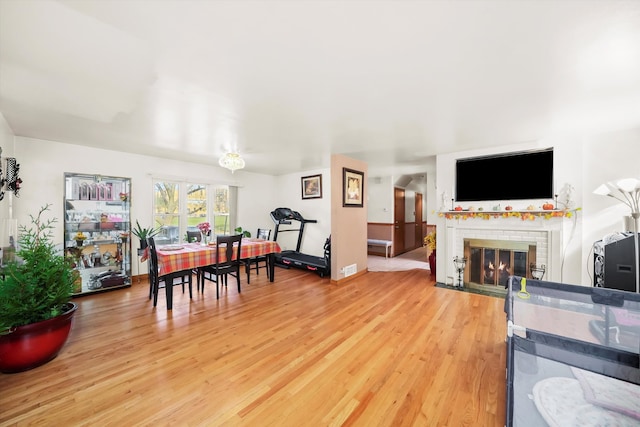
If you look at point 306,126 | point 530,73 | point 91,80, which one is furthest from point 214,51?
point 530,73

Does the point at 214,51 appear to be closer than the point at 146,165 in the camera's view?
Yes

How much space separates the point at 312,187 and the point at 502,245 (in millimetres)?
3984

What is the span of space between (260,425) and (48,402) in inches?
58.4

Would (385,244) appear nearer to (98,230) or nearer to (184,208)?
(184,208)

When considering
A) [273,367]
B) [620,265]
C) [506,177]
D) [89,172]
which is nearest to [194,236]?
[89,172]

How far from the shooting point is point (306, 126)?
2959 millimetres

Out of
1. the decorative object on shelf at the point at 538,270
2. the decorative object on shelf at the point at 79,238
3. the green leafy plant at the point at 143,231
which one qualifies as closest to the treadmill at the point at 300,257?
the green leafy plant at the point at 143,231

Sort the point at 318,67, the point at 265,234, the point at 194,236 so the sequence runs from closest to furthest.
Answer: the point at 318,67
the point at 194,236
the point at 265,234

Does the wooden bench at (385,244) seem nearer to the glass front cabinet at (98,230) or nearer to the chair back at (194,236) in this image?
the chair back at (194,236)

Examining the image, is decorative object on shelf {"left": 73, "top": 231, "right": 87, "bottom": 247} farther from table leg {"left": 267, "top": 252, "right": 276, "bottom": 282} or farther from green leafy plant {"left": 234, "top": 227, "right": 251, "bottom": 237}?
table leg {"left": 267, "top": 252, "right": 276, "bottom": 282}

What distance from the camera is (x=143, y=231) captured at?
4.15 meters

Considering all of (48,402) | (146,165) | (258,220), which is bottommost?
(48,402)

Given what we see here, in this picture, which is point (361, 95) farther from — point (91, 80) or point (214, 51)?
point (91, 80)

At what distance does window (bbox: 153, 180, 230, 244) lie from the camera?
4.79 metres
